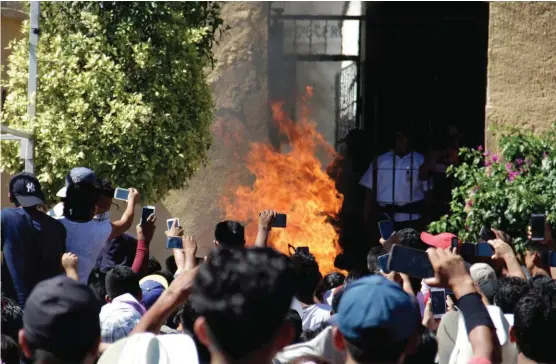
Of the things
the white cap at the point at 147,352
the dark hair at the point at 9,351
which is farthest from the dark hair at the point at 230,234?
the white cap at the point at 147,352

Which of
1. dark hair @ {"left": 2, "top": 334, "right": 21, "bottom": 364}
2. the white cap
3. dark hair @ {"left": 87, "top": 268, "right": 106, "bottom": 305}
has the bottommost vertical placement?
dark hair @ {"left": 87, "top": 268, "right": 106, "bottom": 305}

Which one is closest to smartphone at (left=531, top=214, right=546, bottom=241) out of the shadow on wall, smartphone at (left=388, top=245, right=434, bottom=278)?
smartphone at (left=388, top=245, right=434, bottom=278)

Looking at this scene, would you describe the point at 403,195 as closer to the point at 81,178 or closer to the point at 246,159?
the point at 246,159

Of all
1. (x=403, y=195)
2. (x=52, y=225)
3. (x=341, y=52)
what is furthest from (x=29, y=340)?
(x=341, y=52)

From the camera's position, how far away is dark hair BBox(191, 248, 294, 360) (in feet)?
9.27

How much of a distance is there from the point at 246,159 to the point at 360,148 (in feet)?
4.71

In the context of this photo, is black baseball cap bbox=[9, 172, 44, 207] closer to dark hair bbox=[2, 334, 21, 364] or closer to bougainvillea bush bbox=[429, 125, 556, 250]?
dark hair bbox=[2, 334, 21, 364]

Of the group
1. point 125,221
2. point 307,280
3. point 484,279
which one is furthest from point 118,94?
point 484,279

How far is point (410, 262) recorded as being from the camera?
142 inches

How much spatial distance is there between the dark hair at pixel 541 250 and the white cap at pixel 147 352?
425 centimetres

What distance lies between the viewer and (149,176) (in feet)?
33.3

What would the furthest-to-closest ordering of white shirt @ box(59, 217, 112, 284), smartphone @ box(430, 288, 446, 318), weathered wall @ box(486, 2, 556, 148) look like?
1. weathered wall @ box(486, 2, 556, 148)
2. white shirt @ box(59, 217, 112, 284)
3. smartphone @ box(430, 288, 446, 318)

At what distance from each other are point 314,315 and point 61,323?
3.19m

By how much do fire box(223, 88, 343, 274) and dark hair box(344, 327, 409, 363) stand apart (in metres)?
9.06
